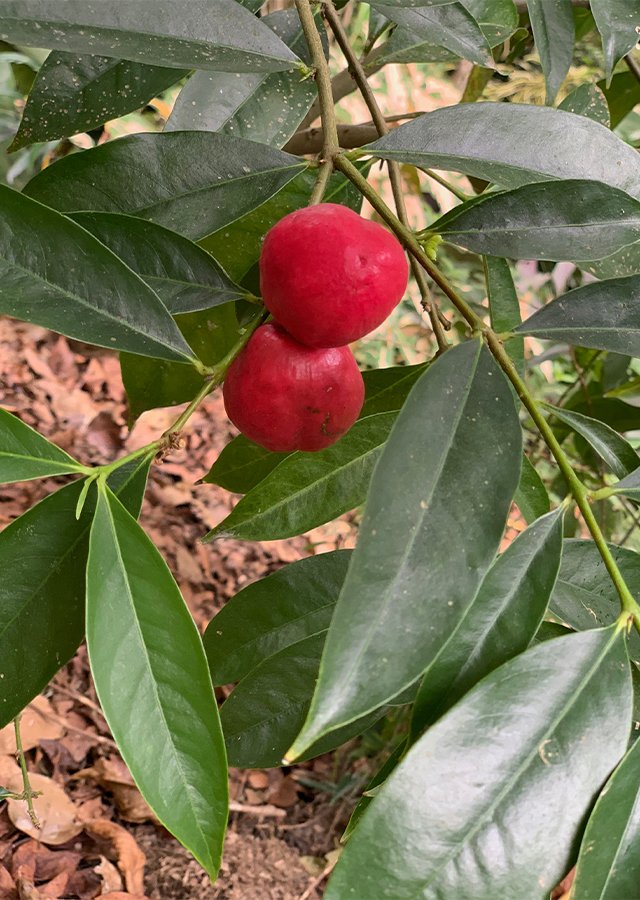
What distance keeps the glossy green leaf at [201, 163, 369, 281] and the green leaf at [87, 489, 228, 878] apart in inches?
13.5

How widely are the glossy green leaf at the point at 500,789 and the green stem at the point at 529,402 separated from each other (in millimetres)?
52

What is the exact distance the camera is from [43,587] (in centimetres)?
49

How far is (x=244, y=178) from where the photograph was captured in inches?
21.1

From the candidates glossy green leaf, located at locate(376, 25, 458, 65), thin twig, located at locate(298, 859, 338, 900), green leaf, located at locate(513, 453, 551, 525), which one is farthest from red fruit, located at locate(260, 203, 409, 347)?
thin twig, located at locate(298, 859, 338, 900)

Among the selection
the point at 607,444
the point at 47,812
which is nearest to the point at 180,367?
the point at 607,444

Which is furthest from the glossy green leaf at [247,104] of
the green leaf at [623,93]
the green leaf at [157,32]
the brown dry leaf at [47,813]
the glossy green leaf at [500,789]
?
the brown dry leaf at [47,813]

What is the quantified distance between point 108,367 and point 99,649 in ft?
4.81

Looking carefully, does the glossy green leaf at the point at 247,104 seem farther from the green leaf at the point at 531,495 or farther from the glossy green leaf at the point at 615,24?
the green leaf at the point at 531,495

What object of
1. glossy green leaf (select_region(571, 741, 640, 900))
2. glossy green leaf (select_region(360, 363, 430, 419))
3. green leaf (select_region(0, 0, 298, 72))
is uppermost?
green leaf (select_region(0, 0, 298, 72))

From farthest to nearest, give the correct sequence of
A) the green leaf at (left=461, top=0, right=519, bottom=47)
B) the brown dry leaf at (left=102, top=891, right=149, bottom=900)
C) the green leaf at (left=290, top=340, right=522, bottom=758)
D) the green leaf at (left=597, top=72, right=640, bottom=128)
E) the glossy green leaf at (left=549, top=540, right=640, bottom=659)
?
the green leaf at (left=597, top=72, right=640, bottom=128) → the brown dry leaf at (left=102, top=891, right=149, bottom=900) → the green leaf at (left=461, top=0, right=519, bottom=47) → the glossy green leaf at (left=549, top=540, right=640, bottom=659) → the green leaf at (left=290, top=340, right=522, bottom=758)

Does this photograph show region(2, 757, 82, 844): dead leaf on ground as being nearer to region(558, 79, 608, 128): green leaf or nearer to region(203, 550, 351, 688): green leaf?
region(203, 550, 351, 688): green leaf

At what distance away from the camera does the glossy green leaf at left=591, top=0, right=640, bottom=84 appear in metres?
0.63

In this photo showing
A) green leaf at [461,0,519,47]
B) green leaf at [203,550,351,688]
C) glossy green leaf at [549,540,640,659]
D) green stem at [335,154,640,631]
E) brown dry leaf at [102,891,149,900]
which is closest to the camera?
green stem at [335,154,640,631]

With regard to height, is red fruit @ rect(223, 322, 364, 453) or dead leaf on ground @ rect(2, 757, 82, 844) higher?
red fruit @ rect(223, 322, 364, 453)
